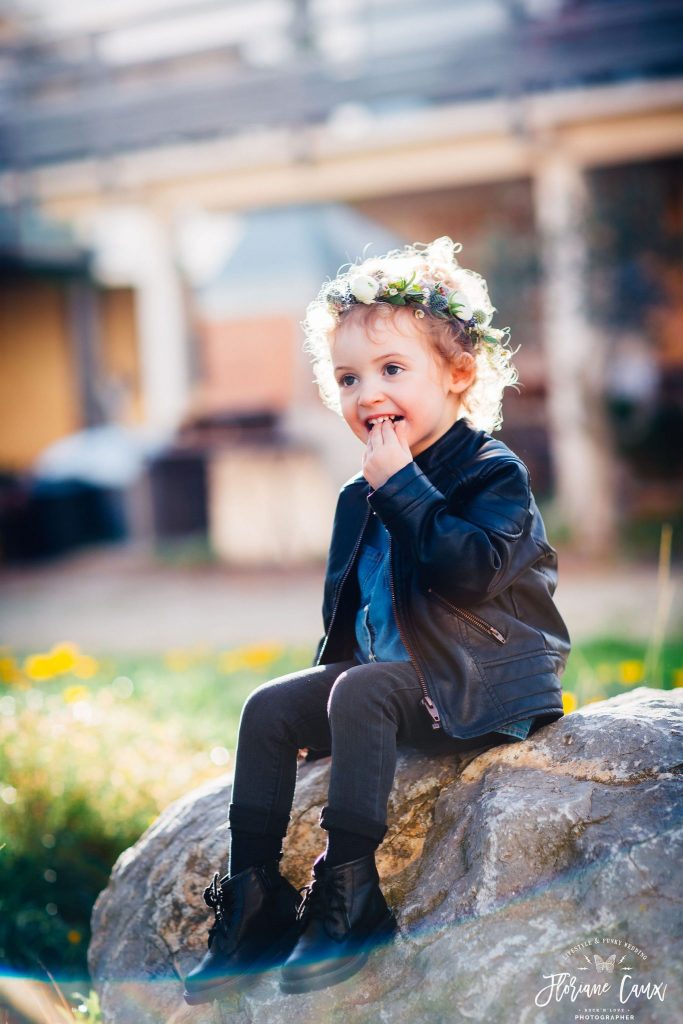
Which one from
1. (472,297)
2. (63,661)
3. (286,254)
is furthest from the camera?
(286,254)

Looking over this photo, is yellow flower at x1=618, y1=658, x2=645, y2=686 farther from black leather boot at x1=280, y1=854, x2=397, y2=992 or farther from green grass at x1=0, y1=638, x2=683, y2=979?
black leather boot at x1=280, y1=854, x2=397, y2=992

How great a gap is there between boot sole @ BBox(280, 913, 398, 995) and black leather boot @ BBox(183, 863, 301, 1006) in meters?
0.11

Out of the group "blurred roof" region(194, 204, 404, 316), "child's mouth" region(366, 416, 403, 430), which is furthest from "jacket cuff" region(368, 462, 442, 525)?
"blurred roof" region(194, 204, 404, 316)

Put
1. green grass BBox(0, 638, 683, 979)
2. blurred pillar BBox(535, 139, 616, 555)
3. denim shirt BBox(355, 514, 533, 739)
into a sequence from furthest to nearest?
blurred pillar BBox(535, 139, 616, 555) < green grass BBox(0, 638, 683, 979) < denim shirt BBox(355, 514, 533, 739)

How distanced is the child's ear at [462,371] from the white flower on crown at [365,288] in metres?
0.24

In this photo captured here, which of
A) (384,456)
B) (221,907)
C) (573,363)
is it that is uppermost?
(573,363)

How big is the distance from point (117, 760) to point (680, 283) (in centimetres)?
788

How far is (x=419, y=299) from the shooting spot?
2436 mm

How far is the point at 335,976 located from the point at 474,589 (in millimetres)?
786

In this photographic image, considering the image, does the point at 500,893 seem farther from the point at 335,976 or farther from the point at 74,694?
the point at 74,694

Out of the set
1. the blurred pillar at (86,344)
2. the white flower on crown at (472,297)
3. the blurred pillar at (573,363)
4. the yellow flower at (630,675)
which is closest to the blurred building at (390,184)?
the blurred pillar at (573,363)

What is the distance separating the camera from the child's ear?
2.49 metres

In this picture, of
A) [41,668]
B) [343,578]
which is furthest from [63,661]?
[343,578]

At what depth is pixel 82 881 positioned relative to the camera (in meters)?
3.16
